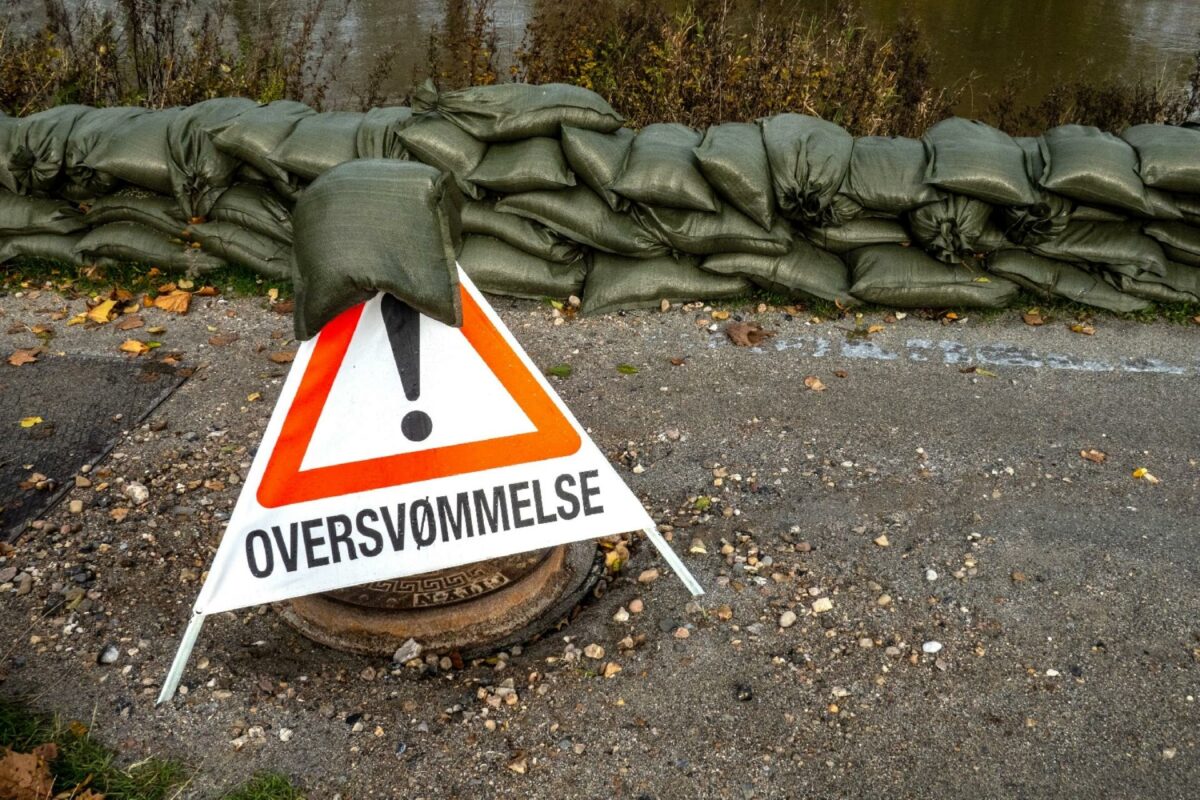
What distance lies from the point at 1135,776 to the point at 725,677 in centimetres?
111

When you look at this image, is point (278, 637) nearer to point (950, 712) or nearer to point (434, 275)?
point (434, 275)

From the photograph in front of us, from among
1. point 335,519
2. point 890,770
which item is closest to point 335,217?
point 335,519

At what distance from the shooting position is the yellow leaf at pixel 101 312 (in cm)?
522

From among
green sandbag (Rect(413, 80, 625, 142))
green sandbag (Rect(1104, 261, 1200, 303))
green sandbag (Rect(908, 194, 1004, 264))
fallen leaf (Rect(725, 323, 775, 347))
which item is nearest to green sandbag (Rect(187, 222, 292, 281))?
green sandbag (Rect(413, 80, 625, 142))

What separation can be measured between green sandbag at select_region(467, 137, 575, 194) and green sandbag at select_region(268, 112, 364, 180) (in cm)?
62

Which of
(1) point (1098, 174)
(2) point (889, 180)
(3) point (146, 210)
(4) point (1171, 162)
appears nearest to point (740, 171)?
(2) point (889, 180)

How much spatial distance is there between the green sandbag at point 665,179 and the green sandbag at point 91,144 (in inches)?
99.3

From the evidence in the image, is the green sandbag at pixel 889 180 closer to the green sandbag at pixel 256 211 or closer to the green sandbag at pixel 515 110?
the green sandbag at pixel 515 110

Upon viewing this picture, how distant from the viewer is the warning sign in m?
2.71

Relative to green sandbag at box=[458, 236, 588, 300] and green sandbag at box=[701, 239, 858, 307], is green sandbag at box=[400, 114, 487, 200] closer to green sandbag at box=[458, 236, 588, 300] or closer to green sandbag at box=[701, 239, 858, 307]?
green sandbag at box=[458, 236, 588, 300]

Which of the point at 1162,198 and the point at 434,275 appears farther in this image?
the point at 1162,198

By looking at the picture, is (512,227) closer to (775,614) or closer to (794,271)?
(794,271)

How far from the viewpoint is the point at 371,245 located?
2650 millimetres

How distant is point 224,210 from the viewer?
532 centimetres
